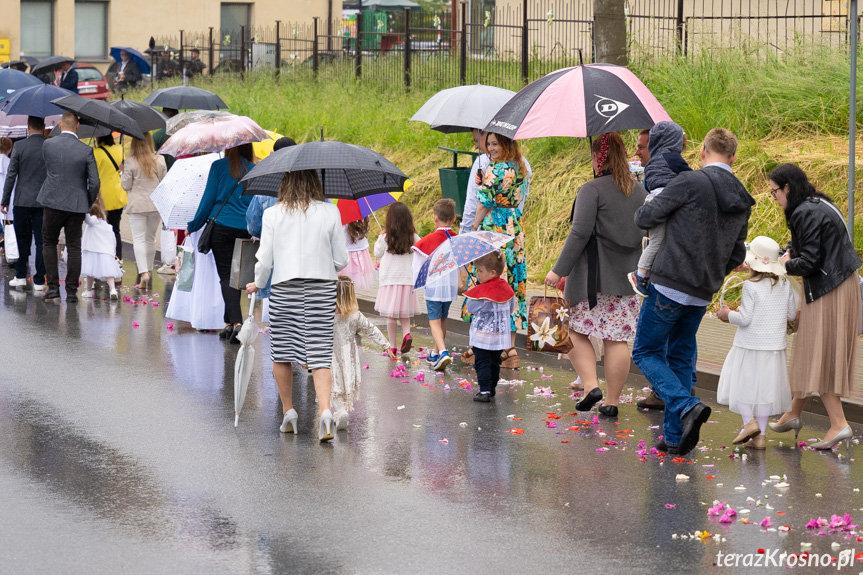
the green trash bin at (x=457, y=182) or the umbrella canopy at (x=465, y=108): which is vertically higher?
the umbrella canopy at (x=465, y=108)

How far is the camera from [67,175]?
12.8 metres

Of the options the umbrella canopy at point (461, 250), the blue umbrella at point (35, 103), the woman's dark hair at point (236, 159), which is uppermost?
the blue umbrella at point (35, 103)

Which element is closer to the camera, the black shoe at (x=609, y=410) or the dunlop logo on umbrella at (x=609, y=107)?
the dunlop logo on umbrella at (x=609, y=107)

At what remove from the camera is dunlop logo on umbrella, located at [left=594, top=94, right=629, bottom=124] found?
8.14 meters

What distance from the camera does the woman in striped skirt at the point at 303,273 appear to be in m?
7.55

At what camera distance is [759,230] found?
12805 millimetres

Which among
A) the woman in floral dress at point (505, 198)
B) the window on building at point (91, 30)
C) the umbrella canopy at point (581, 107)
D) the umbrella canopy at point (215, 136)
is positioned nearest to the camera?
the umbrella canopy at point (581, 107)

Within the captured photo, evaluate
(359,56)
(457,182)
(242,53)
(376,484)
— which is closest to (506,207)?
(376,484)

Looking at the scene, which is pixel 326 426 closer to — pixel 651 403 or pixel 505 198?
pixel 651 403

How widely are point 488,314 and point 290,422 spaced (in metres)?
1.72

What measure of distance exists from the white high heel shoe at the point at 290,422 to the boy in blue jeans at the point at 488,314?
5.07ft

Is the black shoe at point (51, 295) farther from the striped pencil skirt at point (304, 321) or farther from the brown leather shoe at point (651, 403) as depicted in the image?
the brown leather shoe at point (651, 403)

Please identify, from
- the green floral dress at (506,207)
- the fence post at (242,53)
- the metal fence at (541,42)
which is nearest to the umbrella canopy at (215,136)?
the green floral dress at (506,207)

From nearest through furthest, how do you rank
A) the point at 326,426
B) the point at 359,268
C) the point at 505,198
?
1. the point at 326,426
2. the point at 505,198
3. the point at 359,268
